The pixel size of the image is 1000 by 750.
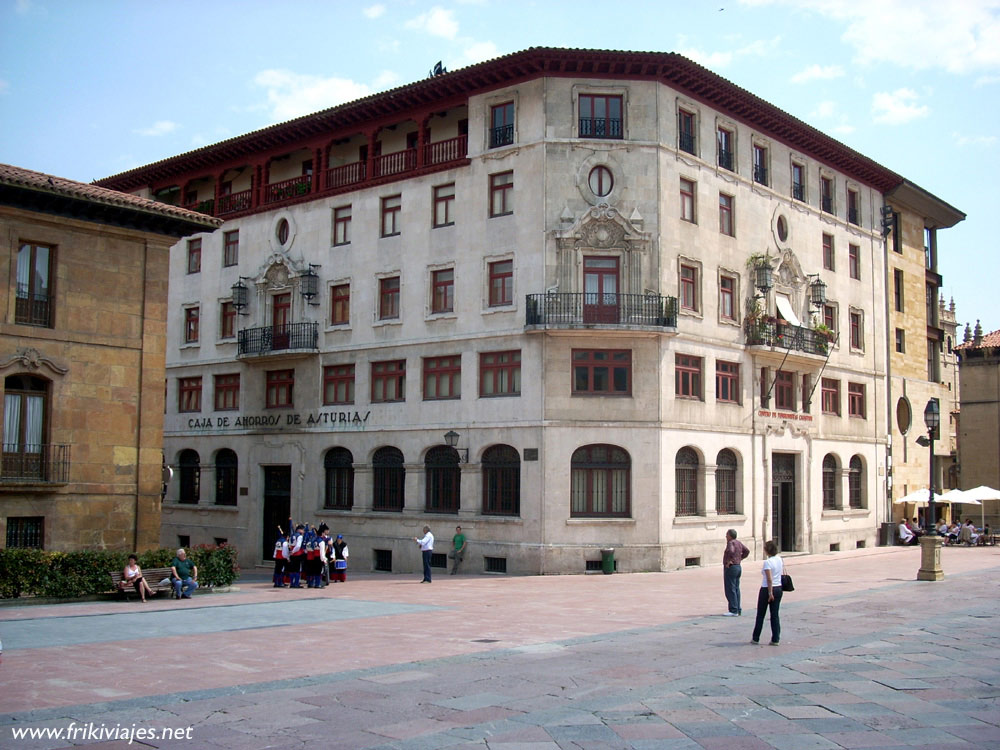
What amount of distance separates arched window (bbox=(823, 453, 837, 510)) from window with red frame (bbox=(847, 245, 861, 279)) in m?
8.71

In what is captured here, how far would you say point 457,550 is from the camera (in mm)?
33469

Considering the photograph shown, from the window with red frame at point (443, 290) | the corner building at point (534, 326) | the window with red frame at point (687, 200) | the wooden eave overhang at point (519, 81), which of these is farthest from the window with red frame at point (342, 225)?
the window with red frame at point (687, 200)

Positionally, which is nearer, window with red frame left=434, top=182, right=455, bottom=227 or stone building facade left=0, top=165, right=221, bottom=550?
stone building facade left=0, top=165, right=221, bottom=550

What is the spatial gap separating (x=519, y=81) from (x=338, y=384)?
13553 mm

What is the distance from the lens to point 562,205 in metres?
33.9

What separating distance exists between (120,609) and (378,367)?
17.0 metres

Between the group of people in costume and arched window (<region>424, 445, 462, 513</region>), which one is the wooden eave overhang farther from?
the group of people in costume

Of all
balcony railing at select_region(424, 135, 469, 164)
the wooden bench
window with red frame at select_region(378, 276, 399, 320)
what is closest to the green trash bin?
window with red frame at select_region(378, 276, 399, 320)

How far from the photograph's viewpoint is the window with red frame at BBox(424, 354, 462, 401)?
35844mm

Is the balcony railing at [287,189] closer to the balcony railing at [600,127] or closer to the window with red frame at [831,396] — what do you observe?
the balcony railing at [600,127]

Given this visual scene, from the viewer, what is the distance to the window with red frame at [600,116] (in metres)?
34.6

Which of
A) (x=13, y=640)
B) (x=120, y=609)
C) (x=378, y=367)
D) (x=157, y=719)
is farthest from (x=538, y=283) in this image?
(x=157, y=719)

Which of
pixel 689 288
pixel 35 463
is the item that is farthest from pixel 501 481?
pixel 35 463

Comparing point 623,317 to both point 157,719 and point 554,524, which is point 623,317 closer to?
point 554,524
